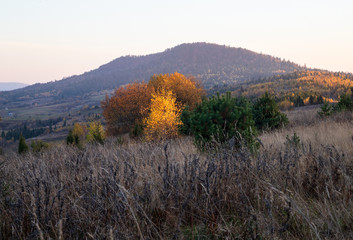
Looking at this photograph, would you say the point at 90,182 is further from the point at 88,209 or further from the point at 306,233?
the point at 306,233

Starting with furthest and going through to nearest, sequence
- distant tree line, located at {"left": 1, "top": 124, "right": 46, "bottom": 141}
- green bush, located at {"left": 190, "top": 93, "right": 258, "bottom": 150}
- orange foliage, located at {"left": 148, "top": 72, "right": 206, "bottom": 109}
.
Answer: distant tree line, located at {"left": 1, "top": 124, "right": 46, "bottom": 141}
orange foliage, located at {"left": 148, "top": 72, "right": 206, "bottom": 109}
green bush, located at {"left": 190, "top": 93, "right": 258, "bottom": 150}

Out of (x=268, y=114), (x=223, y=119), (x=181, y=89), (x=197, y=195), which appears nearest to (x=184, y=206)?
(x=197, y=195)

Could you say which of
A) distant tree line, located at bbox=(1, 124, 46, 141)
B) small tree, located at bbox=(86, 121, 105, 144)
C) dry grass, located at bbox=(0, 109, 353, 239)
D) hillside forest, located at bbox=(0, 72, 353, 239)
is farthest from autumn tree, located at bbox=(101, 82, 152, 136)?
distant tree line, located at bbox=(1, 124, 46, 141)

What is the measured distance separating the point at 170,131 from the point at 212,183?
747 inches

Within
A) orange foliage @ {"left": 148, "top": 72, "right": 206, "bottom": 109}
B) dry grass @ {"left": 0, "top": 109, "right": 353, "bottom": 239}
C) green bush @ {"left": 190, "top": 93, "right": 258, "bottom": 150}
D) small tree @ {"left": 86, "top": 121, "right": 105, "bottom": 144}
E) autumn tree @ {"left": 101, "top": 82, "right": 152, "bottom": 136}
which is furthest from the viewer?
autumn tree @ {"left": 101, "top": 82, "right": 152, "bottom": 136}

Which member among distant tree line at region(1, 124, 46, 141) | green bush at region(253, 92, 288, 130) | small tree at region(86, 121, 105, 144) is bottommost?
distant tree line at region(1, 124, 46, 141)

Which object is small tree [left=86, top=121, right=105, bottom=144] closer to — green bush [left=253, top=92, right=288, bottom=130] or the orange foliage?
green bush [left=253, top=92, right=288, bottom=130]

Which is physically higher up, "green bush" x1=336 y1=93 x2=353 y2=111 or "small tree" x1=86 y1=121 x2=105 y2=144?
"green bush" x1=336 y1=93 x2=353 y2=111

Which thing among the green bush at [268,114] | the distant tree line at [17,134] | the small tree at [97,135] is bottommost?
the distant tree line at [17,134]

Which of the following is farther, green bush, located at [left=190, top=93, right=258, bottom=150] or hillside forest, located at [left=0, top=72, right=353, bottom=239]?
green bush, located at [left=190, top=93, right=258, bottom=150]

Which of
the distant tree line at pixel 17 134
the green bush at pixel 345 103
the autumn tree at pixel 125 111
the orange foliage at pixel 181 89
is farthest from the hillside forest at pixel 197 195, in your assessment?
the distant tree line at pixel 17 134

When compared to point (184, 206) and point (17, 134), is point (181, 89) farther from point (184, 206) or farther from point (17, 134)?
point (17, 134)

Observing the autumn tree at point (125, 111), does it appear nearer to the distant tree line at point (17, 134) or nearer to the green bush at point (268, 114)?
the green bush at point (268, 114)

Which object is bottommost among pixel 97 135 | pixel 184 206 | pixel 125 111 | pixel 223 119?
pixel 97 135
